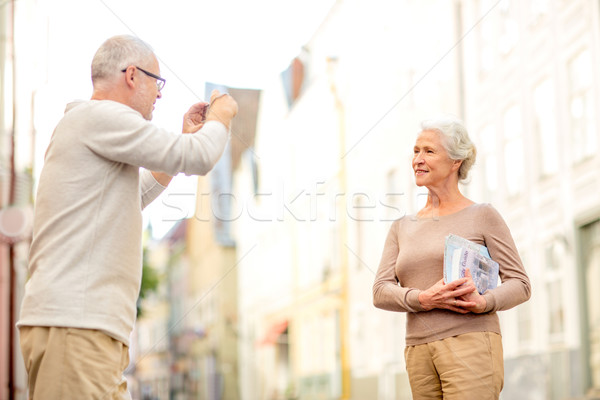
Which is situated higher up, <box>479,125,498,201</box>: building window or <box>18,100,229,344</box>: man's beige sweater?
<box>479,125,498,201</box>: building window

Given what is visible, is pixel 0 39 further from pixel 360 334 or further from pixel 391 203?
pixel 360 334

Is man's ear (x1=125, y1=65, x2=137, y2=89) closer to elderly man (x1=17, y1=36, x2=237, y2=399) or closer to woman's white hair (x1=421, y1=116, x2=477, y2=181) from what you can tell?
elderly man (x1=17, y1=36, x2=237, y2=399)

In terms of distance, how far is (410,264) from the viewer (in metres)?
2.60

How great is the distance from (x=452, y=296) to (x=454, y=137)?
0.47 meters

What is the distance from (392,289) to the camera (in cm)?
257

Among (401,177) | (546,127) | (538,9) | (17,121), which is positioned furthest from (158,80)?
(401,177)

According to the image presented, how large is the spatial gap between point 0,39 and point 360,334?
22.8 ft

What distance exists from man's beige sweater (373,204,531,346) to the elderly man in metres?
0.67

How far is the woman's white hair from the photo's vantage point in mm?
2654

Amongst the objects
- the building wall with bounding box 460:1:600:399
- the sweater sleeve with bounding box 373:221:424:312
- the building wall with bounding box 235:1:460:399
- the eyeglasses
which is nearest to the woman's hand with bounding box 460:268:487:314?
the sweater sleeve with bounding box 373:221:424:312

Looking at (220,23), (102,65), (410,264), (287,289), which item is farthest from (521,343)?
(287,289)

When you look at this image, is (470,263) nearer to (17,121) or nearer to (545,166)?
(545,166)

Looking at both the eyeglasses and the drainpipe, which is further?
the drainpipe

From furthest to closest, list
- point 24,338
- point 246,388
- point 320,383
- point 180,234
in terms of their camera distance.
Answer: point 180,234 → point 246,388 → point 320,383 → point 24,338
